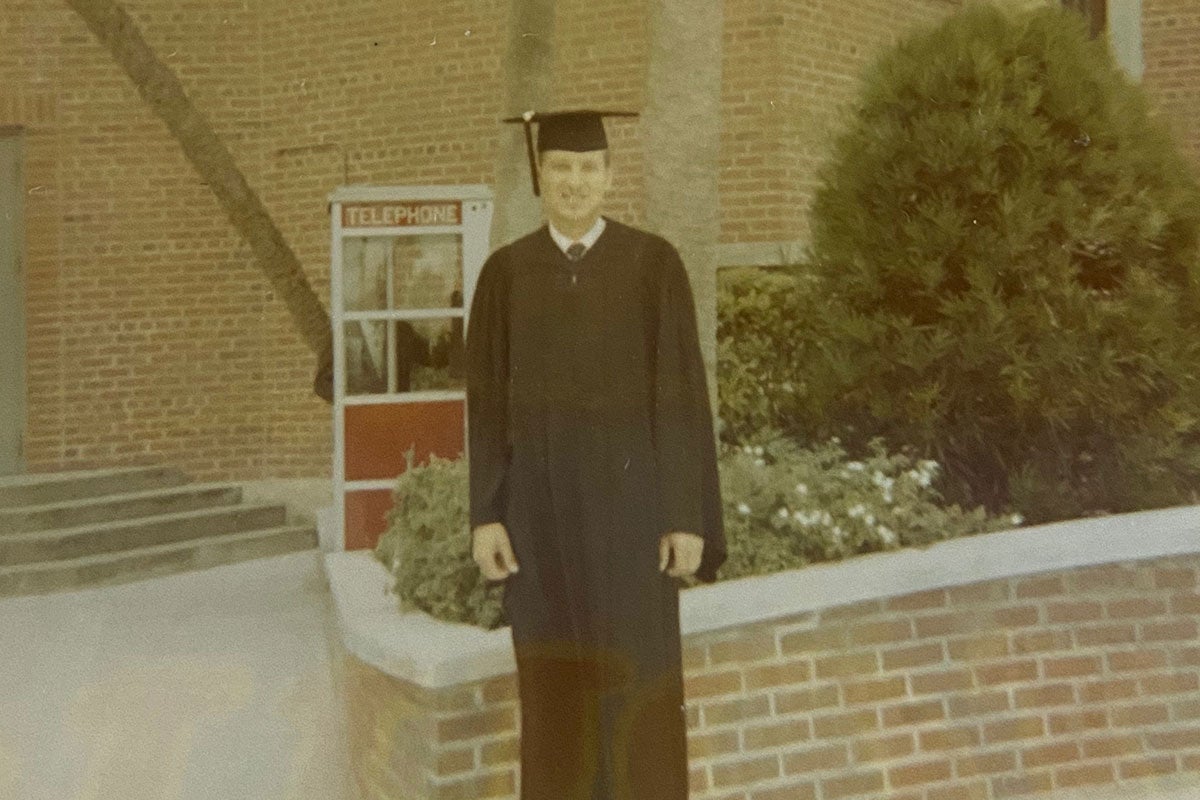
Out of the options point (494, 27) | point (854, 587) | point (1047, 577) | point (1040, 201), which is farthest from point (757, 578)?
point (494, 27)

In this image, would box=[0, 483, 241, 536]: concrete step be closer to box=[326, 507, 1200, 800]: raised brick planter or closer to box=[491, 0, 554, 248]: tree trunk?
box=[491, 0, 554, 248]: tree trunk

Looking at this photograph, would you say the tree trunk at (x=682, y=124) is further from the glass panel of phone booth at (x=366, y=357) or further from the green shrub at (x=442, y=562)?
the glass panel of phone booth at (x=366, y=357)

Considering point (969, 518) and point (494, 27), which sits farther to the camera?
point (494, 27)

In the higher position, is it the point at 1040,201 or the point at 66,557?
the point at 1040,201

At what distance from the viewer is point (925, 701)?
3.96 metres

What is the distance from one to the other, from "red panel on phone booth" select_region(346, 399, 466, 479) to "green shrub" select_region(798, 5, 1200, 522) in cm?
244

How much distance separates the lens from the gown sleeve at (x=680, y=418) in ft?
10.2

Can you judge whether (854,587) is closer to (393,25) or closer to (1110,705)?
(1110,705)

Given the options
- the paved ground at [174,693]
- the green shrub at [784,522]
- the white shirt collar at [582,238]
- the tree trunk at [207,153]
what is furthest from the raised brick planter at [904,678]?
the tree trunk at [207,153]

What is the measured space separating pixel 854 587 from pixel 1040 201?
5.52 ft

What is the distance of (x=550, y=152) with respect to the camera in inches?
124

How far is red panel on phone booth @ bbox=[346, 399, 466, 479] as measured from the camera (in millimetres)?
6637

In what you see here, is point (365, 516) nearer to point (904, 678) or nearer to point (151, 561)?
point (151, 561)

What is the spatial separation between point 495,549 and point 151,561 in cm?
533
